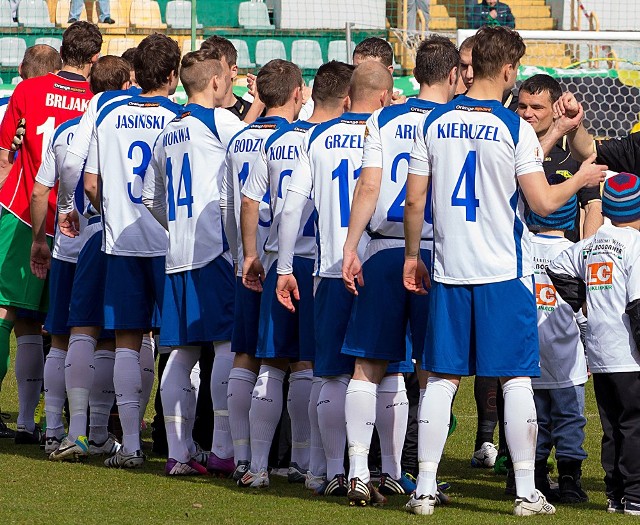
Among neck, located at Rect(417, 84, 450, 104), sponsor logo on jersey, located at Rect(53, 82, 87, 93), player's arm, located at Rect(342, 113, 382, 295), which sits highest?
sponsor logo on jersey, located at Rect(53, 82, 87, 93)

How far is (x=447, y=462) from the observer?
7262 mm

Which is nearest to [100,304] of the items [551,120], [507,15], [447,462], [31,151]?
[31,151]

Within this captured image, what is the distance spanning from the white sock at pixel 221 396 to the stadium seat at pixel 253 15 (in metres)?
13.0

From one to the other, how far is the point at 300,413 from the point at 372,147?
1591mm

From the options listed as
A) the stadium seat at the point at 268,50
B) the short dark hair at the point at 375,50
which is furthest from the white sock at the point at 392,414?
the stadium seat at the point at 268,50

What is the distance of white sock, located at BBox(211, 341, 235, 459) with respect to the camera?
662cm

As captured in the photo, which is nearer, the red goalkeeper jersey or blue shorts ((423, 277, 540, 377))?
blue shorts ((423, 277, 540, 377))

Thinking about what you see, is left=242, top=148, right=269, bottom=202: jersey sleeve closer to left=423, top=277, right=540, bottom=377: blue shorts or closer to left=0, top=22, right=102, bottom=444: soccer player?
left=423, top=277, right=540, bottom=377: blue shorts

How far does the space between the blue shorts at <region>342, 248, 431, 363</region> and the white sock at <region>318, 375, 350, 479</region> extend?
0.31 m

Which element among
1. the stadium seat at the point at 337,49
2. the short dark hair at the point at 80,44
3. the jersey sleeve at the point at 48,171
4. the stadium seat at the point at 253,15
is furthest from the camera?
the stadium seat at the point at 253,15

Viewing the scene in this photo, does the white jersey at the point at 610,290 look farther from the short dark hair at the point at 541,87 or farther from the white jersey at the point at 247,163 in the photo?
the white jersey at the point at 247,163

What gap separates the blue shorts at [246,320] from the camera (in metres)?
6.36

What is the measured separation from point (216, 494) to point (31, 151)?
10.1ft

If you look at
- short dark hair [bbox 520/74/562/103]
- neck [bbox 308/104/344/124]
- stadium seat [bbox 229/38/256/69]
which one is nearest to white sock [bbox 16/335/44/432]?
neck [bbox 308/104/344/124]
